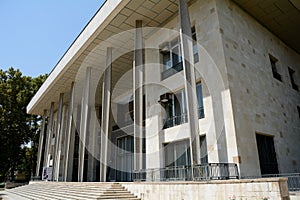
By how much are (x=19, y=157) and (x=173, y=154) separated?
2939 centimetres

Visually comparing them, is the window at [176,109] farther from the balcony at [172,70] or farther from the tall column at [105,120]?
the tall column at [105,120]

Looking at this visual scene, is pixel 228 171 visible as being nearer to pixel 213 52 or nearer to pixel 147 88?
pixel 213 52

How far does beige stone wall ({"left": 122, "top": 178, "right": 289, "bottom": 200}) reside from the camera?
18.3ft

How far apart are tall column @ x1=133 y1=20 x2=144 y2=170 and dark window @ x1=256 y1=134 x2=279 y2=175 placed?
571 cm

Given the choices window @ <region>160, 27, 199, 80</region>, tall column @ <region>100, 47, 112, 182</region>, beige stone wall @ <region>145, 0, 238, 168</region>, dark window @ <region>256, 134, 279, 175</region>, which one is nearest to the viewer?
beige stone wall @ <region>145, 0, 238, 168</region>

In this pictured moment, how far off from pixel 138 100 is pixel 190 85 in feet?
13.3

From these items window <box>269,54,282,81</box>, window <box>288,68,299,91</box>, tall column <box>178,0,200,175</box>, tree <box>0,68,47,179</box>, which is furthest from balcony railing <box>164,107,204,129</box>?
tree <box>0,68,47,179</box>

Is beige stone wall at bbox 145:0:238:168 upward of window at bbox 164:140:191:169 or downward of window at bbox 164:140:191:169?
upward

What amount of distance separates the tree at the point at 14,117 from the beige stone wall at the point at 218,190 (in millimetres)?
26921

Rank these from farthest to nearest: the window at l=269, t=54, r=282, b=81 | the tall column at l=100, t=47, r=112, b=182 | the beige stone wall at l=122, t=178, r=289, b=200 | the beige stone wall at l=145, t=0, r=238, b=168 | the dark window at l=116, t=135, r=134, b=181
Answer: the dark window at l=116, t=135, r=134, b=181
the tall column at l=100, t=47, r=112, b=182
the window at l=269, t=54, r=282, b=81
the beige stone wall at l=145, t=0, r=238, b=168
the beige stone wall at l=122, t=178, r=289, b=200

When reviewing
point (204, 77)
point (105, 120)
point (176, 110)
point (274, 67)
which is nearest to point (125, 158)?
point (105, 120)

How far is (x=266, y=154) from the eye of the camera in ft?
34.9

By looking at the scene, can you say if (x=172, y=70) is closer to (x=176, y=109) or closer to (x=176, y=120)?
(x=176, y=109)

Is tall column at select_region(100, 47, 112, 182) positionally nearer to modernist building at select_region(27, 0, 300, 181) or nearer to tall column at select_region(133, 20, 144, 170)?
modernist building at select_region(27, 0, 300, 181)
